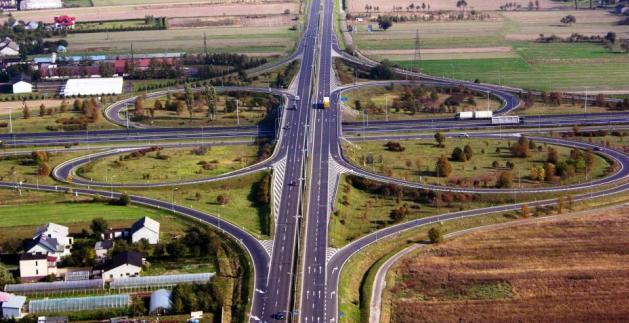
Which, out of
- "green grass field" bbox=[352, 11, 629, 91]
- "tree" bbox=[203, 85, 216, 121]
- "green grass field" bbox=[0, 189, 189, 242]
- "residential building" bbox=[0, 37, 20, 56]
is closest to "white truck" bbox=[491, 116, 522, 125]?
"green grass field" bbox=[352, 11, 629, 91]

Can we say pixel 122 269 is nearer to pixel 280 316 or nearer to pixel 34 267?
pixel 34 267

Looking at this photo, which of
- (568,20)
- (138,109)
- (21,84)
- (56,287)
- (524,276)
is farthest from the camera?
(568,20)

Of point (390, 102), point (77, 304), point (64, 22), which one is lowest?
point (77, 304)

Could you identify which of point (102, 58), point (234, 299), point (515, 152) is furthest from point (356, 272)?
point (102, 58)

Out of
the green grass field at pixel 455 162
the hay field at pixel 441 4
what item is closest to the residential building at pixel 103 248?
the green grass field at pixel 455 162

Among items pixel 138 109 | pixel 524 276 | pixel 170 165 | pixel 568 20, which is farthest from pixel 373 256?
pixel 568 20

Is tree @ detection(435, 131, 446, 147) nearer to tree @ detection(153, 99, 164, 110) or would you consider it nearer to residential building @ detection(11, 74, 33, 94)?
tree @ detection(153, 99, 164, 110)
